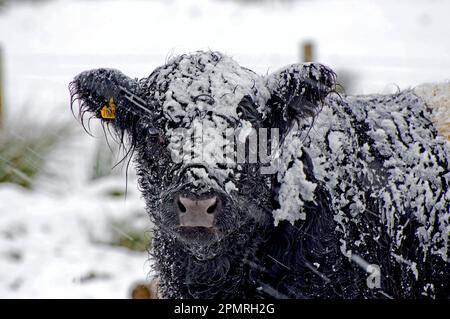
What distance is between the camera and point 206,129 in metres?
2.76

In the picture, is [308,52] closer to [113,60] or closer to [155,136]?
[155,136]

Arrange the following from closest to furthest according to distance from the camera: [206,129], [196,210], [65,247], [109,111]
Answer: [196,210] → [206,129] → [109,111] → [65,247]

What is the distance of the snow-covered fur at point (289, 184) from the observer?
283 cm

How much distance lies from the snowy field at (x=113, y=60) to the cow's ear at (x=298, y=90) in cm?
24

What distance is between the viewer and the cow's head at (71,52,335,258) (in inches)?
105

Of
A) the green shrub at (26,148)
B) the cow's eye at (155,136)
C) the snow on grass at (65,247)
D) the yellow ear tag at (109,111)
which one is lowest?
the snow on grass at (65,247)

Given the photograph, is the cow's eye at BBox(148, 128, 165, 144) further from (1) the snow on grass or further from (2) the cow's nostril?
(1) the snow on grass

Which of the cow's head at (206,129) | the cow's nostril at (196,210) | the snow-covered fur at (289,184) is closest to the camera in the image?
the cow's nostril at (196,210)

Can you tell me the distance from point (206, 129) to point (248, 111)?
1.06 feet

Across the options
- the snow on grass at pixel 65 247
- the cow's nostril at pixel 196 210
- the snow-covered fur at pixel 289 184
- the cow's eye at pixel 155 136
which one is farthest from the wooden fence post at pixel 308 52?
the cow's nostril at pixel 196 210

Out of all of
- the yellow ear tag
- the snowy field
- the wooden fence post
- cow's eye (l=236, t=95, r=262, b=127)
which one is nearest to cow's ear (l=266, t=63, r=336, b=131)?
cow's eye (l=236, t=95, r=262, b=127)

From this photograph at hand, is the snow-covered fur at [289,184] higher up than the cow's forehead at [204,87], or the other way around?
the cow's forehead at [204,87]

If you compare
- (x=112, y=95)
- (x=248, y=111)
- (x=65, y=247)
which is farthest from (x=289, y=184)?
(x=65, y=247)

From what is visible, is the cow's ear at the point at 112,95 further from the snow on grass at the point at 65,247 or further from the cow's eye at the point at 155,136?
the snow on grass at the point at 65,247
